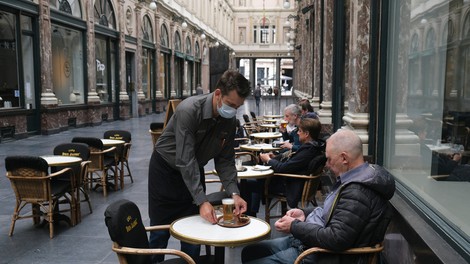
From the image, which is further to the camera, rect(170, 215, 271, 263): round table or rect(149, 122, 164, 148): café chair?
rect(149, 122, 164, 148): café chair


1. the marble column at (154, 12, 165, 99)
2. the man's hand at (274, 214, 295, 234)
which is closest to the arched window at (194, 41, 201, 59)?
the marble column at (154, 12, 165, 99)

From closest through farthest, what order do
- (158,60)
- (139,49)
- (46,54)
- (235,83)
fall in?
1. (235,83)
2. (46,54)
3. (139,49)
4. (158,60)

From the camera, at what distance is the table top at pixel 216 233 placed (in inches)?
100

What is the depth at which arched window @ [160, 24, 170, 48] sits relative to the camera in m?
27.0

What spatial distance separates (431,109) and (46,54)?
42.6ft

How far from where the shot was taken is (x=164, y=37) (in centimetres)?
2769

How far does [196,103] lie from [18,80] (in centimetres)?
1166

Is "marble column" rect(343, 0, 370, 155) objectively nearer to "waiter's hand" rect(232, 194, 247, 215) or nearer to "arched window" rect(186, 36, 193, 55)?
"waiter's hand" rect(232, 194, 247, 215)

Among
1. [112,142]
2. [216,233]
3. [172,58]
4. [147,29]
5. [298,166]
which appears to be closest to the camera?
[216,233]

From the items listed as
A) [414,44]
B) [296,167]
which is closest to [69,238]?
[296,167]

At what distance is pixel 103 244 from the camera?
4.61 m

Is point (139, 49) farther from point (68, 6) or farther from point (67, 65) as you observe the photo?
point (68, 6)

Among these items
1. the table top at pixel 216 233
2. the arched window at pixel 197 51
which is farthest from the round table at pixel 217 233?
the arched window at pixel 197 51

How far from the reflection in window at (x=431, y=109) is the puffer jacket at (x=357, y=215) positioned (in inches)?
16.2
